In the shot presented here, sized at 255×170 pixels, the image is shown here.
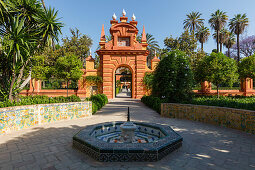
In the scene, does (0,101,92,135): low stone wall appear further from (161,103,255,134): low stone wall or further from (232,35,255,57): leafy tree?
(232,35,255,57): leafy tree

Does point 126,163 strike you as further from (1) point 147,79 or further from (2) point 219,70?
(2) point 219,70

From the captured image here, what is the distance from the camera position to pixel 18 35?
6496 mm

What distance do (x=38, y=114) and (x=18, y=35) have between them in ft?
12.9

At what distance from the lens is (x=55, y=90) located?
19.6m

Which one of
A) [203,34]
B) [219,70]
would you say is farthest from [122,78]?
[219,70]

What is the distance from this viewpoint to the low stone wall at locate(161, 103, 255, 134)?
5136mm

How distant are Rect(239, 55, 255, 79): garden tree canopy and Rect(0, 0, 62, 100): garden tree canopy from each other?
866 inches

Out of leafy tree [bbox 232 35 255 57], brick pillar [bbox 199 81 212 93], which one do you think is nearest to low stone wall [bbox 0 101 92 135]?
brick pillar [bbox 199 81 212 93]

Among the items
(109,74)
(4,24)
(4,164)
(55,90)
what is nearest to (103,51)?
(109,74)

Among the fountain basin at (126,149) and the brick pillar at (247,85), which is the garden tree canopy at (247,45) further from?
the fountain basin at (126,149)

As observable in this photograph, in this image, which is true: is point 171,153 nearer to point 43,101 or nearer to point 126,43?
point 43,101

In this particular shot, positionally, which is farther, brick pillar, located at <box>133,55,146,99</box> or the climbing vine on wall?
brick pillar, located at <box>133,55,146,99</box>

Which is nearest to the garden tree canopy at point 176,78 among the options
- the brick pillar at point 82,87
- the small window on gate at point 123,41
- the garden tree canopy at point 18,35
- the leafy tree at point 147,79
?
the garden tree canopy at point 18,35

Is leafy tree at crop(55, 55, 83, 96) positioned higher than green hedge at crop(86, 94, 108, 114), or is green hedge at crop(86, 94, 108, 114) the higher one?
leafy tree at crop(55, 55, 83, 96)
